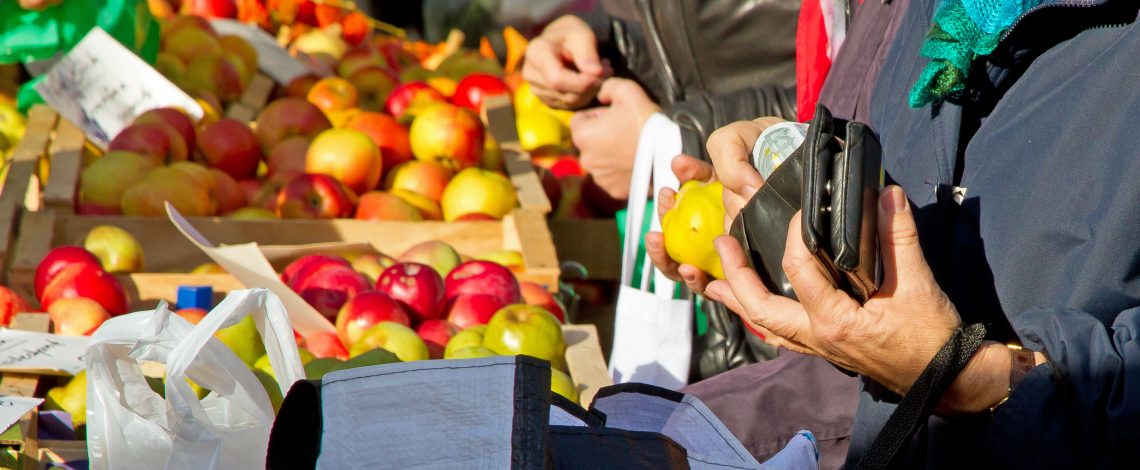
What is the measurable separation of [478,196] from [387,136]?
1.81ft

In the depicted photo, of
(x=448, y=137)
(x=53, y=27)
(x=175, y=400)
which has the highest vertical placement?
(x=175, y=400)

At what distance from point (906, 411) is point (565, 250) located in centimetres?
229

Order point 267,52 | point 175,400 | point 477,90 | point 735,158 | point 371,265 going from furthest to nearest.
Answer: point 267,52, point 477,90, point 371,265, point 735,158, point 175,400

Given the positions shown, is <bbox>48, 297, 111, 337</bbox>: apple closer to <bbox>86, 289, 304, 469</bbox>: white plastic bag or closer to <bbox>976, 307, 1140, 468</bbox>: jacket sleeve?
<bbox>86, 289, 304, 469</bbox>: white plastic bag

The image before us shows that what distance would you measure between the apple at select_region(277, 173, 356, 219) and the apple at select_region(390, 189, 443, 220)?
0.67 feet

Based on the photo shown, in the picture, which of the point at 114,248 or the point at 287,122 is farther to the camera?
the point at 287,122

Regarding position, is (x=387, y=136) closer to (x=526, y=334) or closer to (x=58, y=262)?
(x=58, y=262)

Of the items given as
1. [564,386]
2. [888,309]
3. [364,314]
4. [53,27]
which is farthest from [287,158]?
[888,309]

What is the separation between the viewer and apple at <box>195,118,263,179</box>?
3.57 m

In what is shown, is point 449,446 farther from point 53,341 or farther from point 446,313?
point 446,313

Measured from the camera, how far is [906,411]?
4.11 ft

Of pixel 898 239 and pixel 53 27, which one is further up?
pixel 898 239

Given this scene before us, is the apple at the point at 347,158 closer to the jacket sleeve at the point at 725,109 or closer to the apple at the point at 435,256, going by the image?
the apple at the point at 435,256

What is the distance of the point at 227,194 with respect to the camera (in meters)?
3.37
